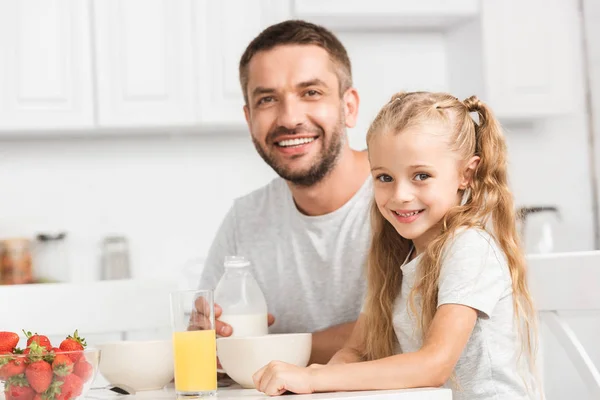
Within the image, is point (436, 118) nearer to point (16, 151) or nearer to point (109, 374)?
point (109, 374)

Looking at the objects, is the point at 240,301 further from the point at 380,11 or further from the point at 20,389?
the point at 380,11

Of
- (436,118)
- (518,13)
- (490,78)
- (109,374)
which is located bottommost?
(109,374)

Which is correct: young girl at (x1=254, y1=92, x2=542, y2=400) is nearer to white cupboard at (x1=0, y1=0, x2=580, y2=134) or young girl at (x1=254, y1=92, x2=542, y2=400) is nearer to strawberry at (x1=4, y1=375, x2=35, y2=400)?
strawberry at (x1=4, y1=375, x2=35, y2=400)

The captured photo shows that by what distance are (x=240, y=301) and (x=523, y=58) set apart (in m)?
2.11

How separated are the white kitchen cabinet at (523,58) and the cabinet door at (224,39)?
0.76 meters

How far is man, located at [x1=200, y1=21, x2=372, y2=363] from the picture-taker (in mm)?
1832

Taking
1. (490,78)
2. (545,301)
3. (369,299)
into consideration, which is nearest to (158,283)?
(369,299)

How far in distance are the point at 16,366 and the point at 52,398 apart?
2.1 inches

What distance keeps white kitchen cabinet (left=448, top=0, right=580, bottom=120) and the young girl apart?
1877 millimetres

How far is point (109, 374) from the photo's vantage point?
3.97ft

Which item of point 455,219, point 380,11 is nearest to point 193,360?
point 455,219

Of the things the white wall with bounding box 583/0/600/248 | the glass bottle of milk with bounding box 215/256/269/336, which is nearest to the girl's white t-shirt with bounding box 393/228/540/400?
the glass bottle of milk with bounding box 215/256/269/336

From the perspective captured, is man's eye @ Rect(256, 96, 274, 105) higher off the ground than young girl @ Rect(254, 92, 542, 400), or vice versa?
man's eye @ Rect(256, 96, 274, 105)

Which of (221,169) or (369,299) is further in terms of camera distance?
(221,169)
